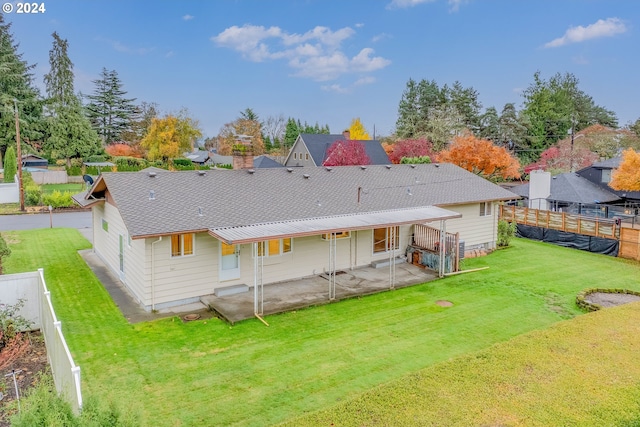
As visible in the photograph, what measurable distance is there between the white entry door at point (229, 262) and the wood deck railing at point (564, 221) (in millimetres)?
16233

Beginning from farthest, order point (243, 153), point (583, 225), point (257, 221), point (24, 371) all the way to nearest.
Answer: point (583, 225) → point (243, 153) → point (257, 221) → point (24, 371)

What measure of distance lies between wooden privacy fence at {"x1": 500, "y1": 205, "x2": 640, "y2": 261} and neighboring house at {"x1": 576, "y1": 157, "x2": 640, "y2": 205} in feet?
32.7

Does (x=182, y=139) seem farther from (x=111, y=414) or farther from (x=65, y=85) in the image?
(x=111, y=414)

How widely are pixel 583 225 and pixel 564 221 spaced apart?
91 centimetres

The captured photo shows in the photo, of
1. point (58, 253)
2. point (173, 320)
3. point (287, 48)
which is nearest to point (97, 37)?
point (287, 48)

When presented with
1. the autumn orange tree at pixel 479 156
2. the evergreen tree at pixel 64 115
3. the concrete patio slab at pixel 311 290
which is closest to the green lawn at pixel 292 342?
the concrete patio slab at pixel 311 290

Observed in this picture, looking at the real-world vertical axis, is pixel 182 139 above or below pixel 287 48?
below

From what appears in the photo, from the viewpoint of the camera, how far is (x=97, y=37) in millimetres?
52312

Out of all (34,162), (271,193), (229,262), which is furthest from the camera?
(34,162)

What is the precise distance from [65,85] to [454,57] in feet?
153

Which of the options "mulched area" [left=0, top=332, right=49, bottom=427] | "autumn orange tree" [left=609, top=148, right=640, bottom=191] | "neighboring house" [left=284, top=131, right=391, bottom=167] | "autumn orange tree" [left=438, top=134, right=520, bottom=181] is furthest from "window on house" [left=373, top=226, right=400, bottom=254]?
"neighboring house" [left=284, top=131, right=391, bottom=167]

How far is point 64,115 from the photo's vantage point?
48.2m

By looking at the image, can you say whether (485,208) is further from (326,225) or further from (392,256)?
(326,225)

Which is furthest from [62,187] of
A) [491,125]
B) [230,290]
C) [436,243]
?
[491,125]
